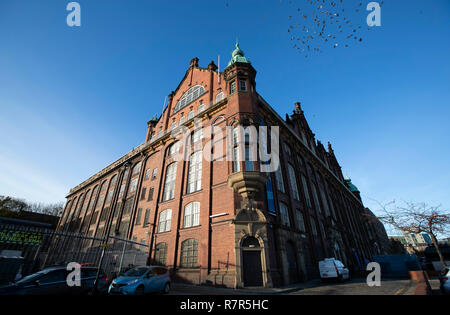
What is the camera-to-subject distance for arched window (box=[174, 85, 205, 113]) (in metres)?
27.0

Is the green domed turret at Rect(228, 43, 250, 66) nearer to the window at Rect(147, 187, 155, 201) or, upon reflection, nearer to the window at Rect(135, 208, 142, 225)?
the window at Rect(147, 187, 155, 201)

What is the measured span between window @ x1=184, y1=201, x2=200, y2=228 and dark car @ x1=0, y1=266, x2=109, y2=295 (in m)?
8.43

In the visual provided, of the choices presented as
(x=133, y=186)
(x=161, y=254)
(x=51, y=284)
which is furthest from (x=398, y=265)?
(x=133, y=186)

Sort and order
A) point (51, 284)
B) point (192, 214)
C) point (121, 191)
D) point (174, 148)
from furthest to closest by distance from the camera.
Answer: point (121, 191) < point (174, 148) < point (192, 214) < point (51, 284)

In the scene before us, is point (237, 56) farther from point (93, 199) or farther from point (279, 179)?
point (93, 199)

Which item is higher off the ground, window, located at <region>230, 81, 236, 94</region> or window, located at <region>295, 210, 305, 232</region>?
window, located at <region>230, 81, 236, 94</region>

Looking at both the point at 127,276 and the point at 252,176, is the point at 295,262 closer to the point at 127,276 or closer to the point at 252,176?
the point at 252,176

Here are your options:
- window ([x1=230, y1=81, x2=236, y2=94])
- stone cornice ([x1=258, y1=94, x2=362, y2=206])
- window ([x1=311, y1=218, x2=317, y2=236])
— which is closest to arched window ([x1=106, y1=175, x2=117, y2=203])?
window ([x1=230, y1=81, x2=236, y2=94])

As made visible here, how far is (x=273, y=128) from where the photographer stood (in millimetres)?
22594

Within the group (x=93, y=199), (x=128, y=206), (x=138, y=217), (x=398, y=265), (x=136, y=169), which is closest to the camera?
(x=398, y=265)

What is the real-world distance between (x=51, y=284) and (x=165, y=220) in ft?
40.7

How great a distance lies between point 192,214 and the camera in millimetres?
18312
